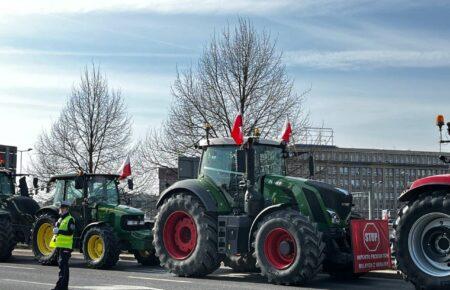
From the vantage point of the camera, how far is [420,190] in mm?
9797

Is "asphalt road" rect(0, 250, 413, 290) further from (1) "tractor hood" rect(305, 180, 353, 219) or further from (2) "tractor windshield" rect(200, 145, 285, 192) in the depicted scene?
(2) "tractor windshield" rect(200, 145, 285, 192)

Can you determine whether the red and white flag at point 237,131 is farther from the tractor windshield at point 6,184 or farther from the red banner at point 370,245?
the tractor windshield at point 6,184

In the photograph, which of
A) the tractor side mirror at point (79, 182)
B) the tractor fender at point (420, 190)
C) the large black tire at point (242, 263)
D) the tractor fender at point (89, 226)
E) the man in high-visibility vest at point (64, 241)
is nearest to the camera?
the tractor fender at point (420, 190)

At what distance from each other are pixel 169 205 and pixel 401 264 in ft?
19.2

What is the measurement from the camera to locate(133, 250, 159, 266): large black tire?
17.4 meters

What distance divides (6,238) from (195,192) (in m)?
6.97

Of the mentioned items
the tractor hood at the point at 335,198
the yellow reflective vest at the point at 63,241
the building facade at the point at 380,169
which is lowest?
the yellow reflective vest at the point at 63,241

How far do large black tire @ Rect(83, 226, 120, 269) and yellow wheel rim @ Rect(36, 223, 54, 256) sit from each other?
1.74 m

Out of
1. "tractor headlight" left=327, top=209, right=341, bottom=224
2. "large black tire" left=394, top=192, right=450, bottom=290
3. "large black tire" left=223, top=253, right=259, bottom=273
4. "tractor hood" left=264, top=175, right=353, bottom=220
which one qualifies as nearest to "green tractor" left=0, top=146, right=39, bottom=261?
"large black tire" left=223, top=253, right=259, bottom=273

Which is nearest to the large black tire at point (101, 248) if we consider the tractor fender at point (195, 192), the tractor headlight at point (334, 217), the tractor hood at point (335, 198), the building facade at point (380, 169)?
the tractor fender at point (195, 192)

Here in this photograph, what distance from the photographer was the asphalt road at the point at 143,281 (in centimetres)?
1201

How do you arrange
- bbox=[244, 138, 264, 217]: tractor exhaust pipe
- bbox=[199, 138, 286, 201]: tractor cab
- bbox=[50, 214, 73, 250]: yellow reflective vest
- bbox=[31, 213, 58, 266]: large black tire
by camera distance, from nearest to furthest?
bbox=[50, 214, 73, 250]: yellow reflective vest, bbox=[244, 138, 264, 217]: tractor exhaust pipe, bbox=[199, 138, 286, 201]: tractor cab, bbox=[31, 213, 58, 266]: large black tire

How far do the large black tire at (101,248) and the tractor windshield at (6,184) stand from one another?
4.69 metres

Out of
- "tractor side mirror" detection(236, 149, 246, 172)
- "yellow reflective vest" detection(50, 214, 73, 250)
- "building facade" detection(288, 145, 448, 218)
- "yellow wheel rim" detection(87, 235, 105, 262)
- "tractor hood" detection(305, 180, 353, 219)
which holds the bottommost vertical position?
"yellow wheel rim" detection(87, 235, 105, 262)
